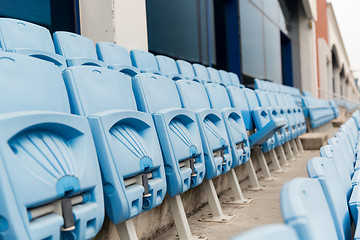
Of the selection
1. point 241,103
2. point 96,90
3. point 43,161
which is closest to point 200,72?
point 241,103

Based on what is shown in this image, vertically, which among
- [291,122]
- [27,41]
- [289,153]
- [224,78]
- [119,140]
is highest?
[27,41]

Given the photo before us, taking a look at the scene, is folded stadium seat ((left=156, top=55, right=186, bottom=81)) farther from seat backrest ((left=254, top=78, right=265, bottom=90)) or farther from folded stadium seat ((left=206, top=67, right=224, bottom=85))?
seat backrest ((left=254, top=78, right=265, bottom=90))

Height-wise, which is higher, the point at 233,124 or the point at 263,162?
the point at 233,124

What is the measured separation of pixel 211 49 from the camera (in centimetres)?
182

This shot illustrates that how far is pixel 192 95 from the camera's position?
0.62 meters

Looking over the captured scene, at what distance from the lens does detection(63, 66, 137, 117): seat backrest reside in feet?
1.18

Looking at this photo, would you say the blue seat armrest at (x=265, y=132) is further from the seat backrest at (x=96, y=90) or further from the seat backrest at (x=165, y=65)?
the seat backrest at (x=96, y=90)

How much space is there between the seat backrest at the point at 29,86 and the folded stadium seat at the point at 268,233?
228 millimetres

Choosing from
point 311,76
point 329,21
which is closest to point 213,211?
point 311,76

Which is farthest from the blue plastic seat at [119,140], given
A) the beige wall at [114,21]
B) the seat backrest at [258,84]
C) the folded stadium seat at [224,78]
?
the seat backrest at [258,84]

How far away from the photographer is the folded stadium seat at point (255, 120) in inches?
32.4

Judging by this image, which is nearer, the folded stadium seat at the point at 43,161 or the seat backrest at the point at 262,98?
the folded stadium seat at the point at 43,161

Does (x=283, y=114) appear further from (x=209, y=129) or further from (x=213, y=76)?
(x=209, y=129)

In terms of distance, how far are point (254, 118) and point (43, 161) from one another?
2.26ft
